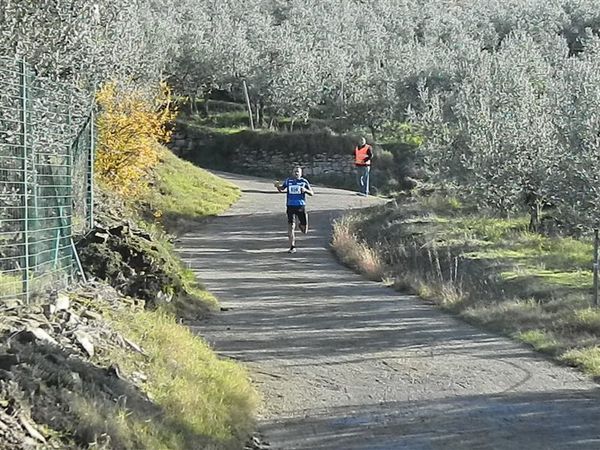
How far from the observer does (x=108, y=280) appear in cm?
1033

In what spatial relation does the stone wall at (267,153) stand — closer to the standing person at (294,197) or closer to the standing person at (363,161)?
the standing person at (363,161)

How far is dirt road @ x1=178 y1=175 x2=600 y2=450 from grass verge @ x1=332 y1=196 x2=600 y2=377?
1.75ft

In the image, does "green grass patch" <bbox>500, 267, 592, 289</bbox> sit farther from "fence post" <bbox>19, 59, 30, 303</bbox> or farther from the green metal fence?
"fence post" <bbox>19, 59, 30, 303</bbox>

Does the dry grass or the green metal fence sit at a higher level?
the green metal fence

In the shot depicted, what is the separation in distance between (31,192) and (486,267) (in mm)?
9908

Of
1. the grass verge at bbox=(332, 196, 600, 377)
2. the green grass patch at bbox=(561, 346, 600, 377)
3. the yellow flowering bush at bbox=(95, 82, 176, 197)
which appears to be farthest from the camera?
the yellow flowering bush at bbox=(95, 82, 176, 197)

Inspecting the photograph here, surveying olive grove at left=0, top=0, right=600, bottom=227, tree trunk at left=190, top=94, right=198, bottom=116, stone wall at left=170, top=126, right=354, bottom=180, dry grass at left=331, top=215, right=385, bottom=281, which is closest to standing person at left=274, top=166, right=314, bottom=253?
dry grass at left=331, top=215, right=385, bottom=281

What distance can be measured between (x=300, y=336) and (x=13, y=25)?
592cm

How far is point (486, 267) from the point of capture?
1655 cm

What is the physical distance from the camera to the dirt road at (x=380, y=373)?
24.5 feet

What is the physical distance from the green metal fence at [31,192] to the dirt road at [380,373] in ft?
7.28

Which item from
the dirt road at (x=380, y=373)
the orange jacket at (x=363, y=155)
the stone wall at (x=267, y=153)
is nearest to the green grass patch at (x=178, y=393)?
the dirt road at (x=380, y=373)

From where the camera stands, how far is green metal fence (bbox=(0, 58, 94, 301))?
8.24 m

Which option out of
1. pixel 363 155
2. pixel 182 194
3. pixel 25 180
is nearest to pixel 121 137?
pixel 182 194
